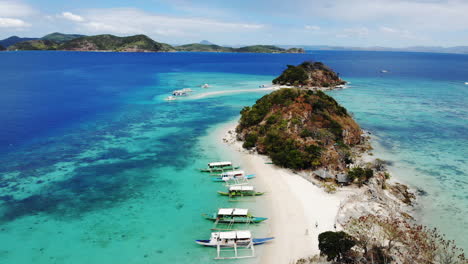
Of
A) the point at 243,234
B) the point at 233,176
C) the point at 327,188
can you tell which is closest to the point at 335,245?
the point at 243,234

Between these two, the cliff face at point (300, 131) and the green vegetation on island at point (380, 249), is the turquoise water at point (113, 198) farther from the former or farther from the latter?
the green vegetation on island at point (380, 249)

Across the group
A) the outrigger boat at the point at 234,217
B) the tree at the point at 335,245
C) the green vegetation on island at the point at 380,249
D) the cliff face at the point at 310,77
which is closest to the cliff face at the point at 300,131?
the outrigger boat at the point at 234,217

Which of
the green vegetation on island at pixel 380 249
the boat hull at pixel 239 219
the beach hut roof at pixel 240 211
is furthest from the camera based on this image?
the beach hut roof at pixel 240 211

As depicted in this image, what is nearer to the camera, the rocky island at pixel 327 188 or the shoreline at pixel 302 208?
the rocky island at pixel 327 188

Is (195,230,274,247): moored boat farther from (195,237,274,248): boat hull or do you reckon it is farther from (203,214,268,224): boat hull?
(203,214,268,224): boat hull

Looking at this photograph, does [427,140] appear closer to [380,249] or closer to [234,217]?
[380,249]

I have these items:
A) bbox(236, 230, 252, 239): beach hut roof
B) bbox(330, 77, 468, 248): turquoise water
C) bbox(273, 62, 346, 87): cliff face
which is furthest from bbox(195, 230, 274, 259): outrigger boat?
bbox(273, 62, 346, 87): cliff face
